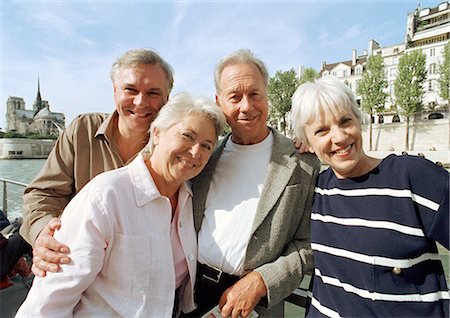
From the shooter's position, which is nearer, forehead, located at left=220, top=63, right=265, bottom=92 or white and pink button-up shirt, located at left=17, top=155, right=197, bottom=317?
white and pink button-up shirt, located at left=17, top=155, right=197, bottom=317

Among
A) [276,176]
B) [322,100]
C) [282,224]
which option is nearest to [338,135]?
[322,100]

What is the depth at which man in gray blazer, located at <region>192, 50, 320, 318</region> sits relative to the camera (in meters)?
1.59

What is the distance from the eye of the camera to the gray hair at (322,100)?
1476 mm

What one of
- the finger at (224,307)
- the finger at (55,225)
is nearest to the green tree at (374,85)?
the finger at (224,307)

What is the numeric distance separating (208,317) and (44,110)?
305 ft

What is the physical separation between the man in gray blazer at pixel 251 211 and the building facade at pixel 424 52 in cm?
3676

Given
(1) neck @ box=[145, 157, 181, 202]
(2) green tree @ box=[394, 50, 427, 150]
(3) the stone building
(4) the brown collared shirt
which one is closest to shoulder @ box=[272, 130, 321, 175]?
(1) neck @ box=[145, 157, 181, 202]

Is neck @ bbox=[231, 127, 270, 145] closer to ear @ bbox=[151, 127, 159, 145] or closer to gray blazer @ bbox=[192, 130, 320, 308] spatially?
gray blazer @ bbox=[192, 130, 320, 308]

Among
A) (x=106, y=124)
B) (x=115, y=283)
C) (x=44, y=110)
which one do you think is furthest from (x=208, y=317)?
(x=44, y=110)

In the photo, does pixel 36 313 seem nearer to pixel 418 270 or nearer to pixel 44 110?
pixel 418 270

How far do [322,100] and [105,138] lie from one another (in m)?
1.45

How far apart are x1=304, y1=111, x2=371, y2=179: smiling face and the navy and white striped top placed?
79 mm

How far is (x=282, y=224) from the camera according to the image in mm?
1656

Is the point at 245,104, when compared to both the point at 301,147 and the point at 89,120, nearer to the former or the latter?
the point at 301,147
